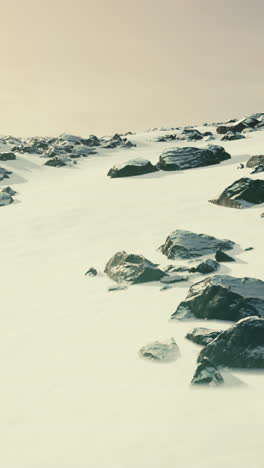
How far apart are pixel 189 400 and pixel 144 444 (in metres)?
0.56

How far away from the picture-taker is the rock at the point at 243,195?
9633 mm

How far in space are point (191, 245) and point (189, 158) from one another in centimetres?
932

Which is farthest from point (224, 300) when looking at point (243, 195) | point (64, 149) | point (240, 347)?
point (64, 149)

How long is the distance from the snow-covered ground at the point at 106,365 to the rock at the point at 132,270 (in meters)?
0.18

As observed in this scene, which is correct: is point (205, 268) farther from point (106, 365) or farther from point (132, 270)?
point (106, 365)

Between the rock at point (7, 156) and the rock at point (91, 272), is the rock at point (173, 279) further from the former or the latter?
the rock at point (7, 156)

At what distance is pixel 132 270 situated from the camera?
20.4 feet

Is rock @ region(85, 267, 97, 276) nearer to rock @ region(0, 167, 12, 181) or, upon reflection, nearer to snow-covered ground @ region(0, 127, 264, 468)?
snow-covered ground @ region(0, 127, 264, 468)

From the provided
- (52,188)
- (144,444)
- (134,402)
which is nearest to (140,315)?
(134,402)

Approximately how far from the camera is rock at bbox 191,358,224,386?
360cm

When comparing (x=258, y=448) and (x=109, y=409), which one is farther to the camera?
(x=109, y=409)

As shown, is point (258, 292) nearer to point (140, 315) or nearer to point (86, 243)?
point (140, 315)

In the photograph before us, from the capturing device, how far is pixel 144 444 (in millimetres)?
2963

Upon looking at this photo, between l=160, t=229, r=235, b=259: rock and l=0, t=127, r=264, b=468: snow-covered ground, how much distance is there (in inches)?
8.2
